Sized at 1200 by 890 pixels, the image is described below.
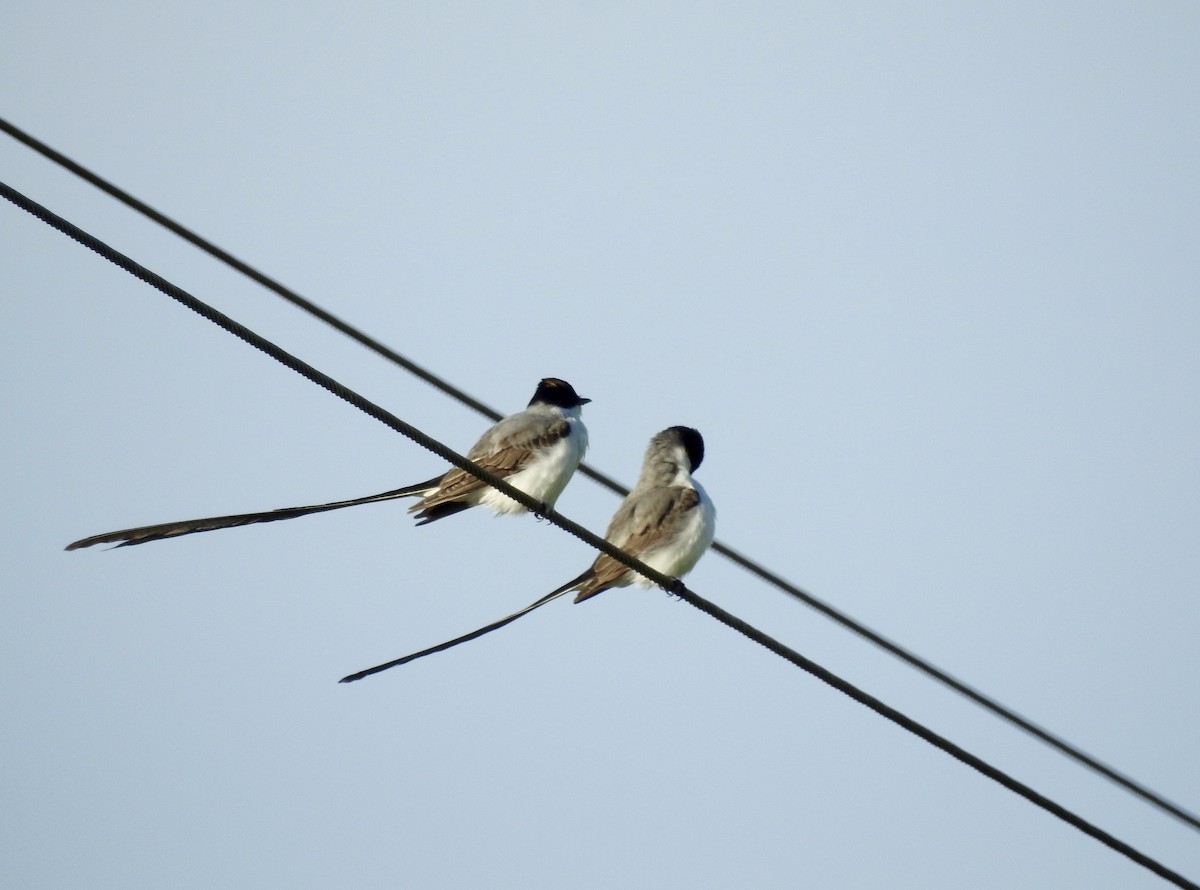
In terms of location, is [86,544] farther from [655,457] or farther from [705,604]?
[655,457]

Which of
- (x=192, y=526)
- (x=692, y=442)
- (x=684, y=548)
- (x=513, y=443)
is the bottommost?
(x=192, y=526)

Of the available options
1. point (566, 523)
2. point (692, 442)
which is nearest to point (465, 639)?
point (566, 523)

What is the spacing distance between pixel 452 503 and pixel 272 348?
10.6ft

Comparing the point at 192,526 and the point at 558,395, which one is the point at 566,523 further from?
the point at 558,395

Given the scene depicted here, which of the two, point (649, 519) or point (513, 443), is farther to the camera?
point (513, 443)

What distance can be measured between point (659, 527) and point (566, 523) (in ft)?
7.25

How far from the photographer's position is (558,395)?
815 centimetres

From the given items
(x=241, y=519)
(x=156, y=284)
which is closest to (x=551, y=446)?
(x=241, y=519)

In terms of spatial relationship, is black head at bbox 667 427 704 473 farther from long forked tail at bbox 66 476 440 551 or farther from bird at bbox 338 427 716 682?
long forked tail at bbox 66 476 440 551

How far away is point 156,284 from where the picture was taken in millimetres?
4059

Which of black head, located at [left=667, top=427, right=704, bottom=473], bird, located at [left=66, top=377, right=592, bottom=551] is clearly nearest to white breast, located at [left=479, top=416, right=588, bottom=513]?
bird, located at [left=66, top=377, right=592, bottom=551]

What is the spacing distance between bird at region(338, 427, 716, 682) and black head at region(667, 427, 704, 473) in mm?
69

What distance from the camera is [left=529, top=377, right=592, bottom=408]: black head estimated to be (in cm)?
811

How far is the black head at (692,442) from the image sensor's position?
7.94 m
